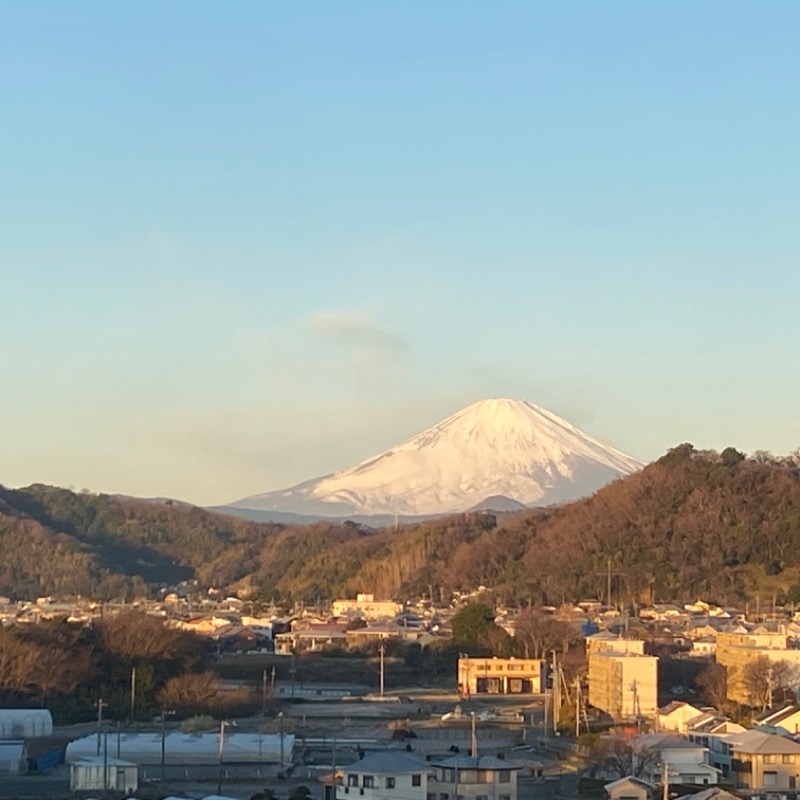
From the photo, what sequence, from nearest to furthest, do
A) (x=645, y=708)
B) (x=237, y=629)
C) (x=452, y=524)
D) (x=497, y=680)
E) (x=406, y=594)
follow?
(x=645, y=708) → (x=497, y=680) → (x=237, y=629) → (x=406, y=594) → (x=452, y=524)

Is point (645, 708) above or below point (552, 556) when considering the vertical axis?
below

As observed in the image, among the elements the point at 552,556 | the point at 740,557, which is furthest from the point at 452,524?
the point at 740,557

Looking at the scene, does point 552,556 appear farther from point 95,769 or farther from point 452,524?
point 95,769

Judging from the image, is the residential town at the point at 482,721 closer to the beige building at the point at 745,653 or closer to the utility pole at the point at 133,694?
the beige building at the point at 745,653

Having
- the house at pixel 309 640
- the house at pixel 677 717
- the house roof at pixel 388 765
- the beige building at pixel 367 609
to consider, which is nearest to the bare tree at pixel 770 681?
the house at pixel 677 717

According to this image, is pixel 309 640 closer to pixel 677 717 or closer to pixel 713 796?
pixel 677 717

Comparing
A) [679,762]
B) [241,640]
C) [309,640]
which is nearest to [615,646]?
[679,762]

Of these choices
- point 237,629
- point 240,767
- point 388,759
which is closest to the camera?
point 388,759
